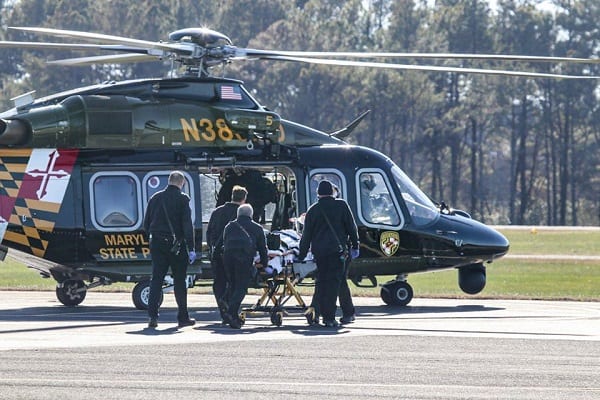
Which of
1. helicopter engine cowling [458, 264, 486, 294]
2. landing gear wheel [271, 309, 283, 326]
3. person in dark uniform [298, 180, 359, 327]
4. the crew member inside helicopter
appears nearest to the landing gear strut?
helicopter engine cowling [458, 264, 486, 294]

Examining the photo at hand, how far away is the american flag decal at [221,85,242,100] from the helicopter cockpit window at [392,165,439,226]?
9.29 feet

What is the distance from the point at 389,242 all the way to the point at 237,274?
5.04 metres

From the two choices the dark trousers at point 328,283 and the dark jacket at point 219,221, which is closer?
the dark trousers at point 328,283

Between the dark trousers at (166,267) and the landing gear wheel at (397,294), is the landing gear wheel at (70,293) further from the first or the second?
the landing gear wheel at (397,294)

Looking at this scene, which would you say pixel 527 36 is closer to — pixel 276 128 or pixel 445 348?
pixel 276 128

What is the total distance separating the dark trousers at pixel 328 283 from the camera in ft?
51.9

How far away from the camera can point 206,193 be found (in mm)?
20250

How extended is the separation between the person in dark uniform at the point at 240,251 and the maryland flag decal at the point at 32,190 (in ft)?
13.3

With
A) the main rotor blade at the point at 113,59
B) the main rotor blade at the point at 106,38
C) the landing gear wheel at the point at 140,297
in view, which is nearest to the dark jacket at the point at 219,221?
the main rotor blade at the point at 106,38

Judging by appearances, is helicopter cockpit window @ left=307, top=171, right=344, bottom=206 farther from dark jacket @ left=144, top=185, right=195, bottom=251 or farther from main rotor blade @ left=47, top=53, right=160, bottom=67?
dark jacket @ left=144, top=185, right=195, bottom=251

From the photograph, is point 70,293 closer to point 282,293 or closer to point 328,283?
point 282,293

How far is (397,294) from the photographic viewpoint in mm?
20172

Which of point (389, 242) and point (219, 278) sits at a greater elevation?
point (219, 278)

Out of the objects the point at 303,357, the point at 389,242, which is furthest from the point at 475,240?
the point at 303,357
